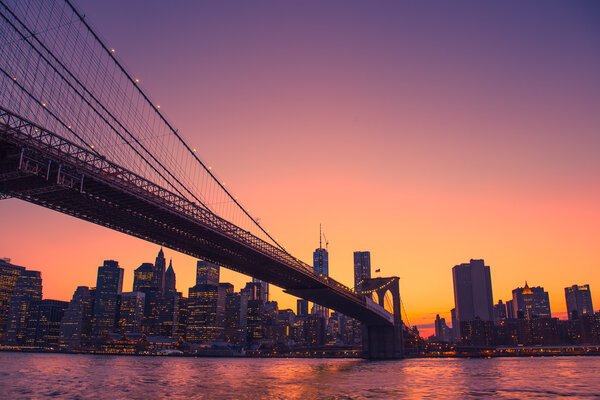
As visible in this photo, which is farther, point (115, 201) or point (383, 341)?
point (383, 341)

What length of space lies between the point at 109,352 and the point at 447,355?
131 metres

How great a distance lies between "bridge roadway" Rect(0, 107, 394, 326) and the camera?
27188 mm

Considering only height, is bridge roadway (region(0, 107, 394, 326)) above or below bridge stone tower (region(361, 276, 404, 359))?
above

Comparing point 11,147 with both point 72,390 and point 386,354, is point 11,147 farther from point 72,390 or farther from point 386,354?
point 386,354

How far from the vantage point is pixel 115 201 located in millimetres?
35938

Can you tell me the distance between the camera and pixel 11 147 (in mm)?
26406

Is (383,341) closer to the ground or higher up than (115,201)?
closer to the ground

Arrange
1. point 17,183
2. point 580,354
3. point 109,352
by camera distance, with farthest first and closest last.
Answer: point 109,352, point 580,354, point 17,183

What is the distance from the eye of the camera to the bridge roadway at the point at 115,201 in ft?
89.2

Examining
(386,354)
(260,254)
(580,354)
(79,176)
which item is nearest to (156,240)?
(260,254)

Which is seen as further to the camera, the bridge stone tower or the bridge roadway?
the bridge stone tower

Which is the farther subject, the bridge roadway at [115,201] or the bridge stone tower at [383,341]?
the bridge stone tower at [383,341]

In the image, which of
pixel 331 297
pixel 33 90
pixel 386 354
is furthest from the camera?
pixel 386 354

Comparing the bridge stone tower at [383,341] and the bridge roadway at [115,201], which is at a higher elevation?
the bridge roadway at [115,201]
